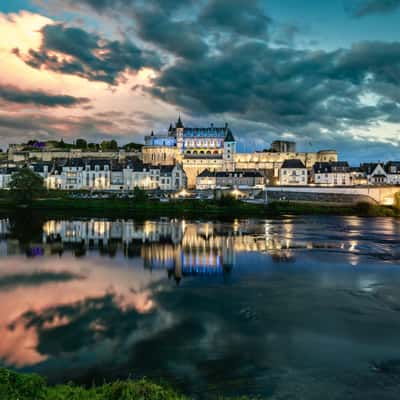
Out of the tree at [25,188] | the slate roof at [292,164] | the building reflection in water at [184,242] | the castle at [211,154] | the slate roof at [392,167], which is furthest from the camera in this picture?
the castle at [211,154]

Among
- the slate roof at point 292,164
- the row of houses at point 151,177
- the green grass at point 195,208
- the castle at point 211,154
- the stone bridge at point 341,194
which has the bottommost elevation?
the green grass at point 195,208

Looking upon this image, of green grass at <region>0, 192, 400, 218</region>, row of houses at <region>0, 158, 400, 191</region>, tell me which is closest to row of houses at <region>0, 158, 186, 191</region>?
row of houses at <region>0, 158, 400, 191</region>

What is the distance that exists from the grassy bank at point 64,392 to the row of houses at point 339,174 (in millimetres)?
59049

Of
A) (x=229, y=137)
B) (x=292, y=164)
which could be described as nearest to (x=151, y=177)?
(x=292, y=164)

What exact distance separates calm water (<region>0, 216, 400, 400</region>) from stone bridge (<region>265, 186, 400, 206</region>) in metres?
29.1

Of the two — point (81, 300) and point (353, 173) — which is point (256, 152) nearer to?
point (353, 173)

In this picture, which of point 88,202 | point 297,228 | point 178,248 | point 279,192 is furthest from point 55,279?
point 279,192

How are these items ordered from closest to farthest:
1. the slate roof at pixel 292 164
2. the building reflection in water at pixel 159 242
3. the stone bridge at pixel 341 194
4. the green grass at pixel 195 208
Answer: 1. the building reflection in water at pixel 159 242
2. the green grass at pixel 195 208
3. the stone bridge at pixel 341 194
4. the slate roof at pixel 292 164

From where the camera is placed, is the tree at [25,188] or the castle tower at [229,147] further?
the castle tower at [229,147]

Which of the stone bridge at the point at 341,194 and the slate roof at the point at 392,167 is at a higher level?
the slate roof at the point at 392,167

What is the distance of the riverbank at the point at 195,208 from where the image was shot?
41.3m

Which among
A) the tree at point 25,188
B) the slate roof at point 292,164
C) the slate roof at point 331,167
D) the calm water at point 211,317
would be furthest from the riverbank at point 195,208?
the calm water at point 211,317

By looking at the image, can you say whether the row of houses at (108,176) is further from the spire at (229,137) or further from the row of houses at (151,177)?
the spire at (229,137)

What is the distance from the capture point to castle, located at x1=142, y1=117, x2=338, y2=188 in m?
79.9
